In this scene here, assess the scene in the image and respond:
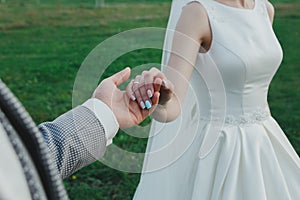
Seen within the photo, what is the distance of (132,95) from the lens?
1.83 m

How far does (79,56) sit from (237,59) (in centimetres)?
571

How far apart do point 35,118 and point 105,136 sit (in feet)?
14.3

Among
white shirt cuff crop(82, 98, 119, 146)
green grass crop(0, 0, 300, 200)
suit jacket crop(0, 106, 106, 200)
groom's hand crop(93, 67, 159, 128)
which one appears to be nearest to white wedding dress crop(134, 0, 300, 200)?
groom's hand crop(93, 67, 159, 128)

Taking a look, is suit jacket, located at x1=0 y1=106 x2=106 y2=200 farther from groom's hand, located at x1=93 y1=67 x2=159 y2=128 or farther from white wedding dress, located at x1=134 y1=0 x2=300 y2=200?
white wedding dress, located at x1=134 y1=0 x2=300 y2=200

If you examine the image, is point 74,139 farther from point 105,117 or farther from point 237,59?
point 237,59

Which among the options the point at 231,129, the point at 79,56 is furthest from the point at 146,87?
the point at 79,56

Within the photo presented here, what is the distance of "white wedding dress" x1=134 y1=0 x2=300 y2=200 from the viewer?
8.11ft

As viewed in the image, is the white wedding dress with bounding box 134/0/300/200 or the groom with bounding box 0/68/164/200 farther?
the white wedding dress with bounding box 134/0/300/200

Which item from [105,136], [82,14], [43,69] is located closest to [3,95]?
[105,136]

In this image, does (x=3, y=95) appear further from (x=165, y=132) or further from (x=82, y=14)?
(x=82, y=14)

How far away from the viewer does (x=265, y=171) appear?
257 cm

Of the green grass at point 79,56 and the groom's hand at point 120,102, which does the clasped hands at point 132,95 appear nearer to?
the groom's hand at point 120,102

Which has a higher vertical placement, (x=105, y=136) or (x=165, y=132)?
(x=105, y=136)

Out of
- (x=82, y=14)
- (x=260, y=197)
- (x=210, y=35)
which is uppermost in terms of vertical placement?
(x=210, y=35)
